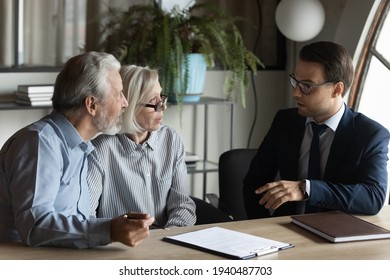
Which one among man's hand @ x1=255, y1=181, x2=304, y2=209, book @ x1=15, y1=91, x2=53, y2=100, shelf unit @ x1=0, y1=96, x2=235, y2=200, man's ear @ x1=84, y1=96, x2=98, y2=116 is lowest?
shelf unit @ x1=0, y1=96, x2=235, y2=200

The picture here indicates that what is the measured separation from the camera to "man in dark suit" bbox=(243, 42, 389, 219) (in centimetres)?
305

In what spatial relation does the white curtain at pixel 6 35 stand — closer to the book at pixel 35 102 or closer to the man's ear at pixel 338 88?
the book at pixel 35 102

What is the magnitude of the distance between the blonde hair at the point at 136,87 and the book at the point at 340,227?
0.85 meters

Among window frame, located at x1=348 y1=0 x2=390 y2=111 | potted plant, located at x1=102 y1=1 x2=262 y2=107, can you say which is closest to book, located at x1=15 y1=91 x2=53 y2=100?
potted plant, located at x1=102 y1=1 x2=262 y2=107

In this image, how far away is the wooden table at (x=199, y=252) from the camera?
242 cm

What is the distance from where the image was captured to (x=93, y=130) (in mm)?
2748

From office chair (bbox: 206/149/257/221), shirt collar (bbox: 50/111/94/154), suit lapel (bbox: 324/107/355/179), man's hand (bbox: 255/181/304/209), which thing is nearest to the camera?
shirt collar (bbox: 50/111/94/154)

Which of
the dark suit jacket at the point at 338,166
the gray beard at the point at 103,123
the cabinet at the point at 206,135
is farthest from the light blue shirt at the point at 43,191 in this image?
the cabinet at the point at 206,135

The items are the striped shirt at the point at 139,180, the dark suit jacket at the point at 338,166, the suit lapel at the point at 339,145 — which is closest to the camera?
the dark suit jacket at the point at 338,166

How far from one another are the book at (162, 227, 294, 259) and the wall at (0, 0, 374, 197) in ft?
7.51

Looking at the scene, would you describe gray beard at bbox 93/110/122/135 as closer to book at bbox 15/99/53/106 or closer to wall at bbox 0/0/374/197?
book at bbox 15/99/53/106

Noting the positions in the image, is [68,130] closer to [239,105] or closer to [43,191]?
[43,191]

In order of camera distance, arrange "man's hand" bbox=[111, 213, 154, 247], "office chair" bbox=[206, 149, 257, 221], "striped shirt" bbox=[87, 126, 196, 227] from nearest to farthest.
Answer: "man's hand" bbox=[111, 213, 154, 247] → "striped shirt" bbox=[87, 126, 196, 227] → "office chair" bbox=[206, 149, 257, 221]

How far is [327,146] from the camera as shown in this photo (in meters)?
3.29
